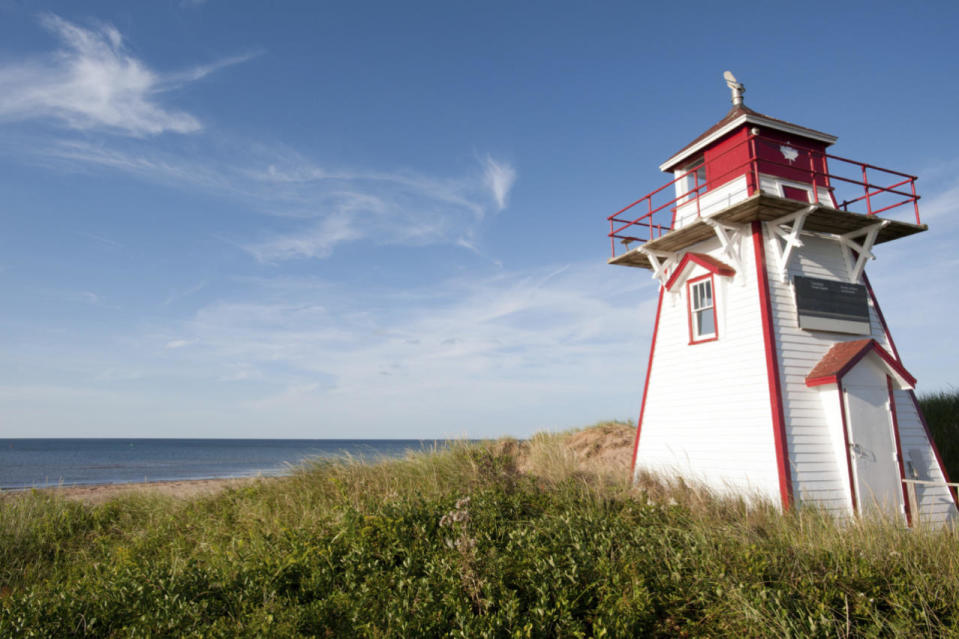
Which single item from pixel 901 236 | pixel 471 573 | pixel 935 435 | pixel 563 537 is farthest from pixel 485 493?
pixel 935 435

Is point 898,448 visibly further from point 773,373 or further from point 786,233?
point 786,233

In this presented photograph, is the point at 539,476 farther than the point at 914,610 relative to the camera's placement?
Yes

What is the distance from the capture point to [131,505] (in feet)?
42.6

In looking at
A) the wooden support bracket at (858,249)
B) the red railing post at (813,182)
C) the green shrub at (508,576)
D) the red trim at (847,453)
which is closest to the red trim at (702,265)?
the red railing post at (813,182)

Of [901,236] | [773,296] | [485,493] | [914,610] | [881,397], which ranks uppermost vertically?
[901,236]

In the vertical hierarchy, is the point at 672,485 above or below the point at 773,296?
below

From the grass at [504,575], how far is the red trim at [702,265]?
17.2ft

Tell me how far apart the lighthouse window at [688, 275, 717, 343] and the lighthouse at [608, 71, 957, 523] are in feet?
0.11

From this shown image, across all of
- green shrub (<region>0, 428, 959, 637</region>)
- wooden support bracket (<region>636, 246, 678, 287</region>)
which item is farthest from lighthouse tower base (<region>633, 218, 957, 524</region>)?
green shrub (<region>0, 428, 959, 637</region>)

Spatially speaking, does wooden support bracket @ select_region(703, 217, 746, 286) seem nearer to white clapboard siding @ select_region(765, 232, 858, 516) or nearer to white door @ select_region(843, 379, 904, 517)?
white clapboard siding @ select_region(765, 232, 858, 516)

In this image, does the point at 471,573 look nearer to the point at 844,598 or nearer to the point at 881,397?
the point at 844,598

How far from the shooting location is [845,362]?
1176 cm

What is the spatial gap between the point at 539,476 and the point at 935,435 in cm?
1443

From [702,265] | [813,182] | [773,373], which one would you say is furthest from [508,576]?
[813,182]
